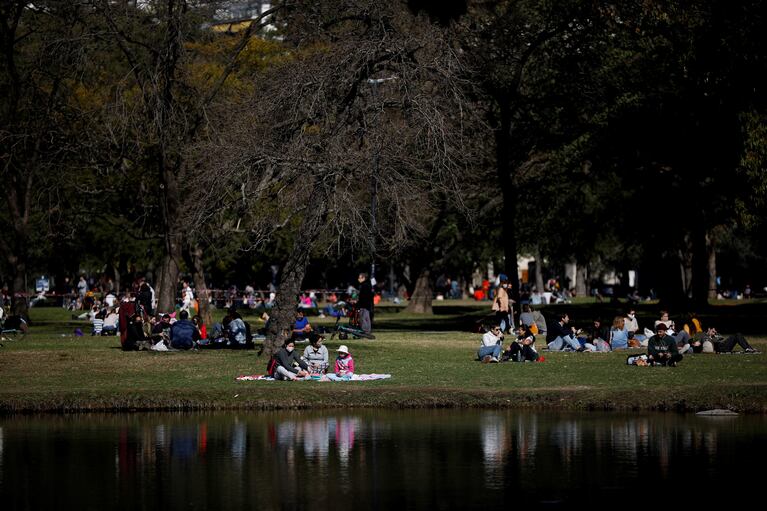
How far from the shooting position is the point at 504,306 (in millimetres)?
41906

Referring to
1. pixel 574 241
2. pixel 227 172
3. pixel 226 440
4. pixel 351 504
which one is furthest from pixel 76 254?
pixel 351 504

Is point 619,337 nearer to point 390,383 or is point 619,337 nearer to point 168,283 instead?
point 390,383

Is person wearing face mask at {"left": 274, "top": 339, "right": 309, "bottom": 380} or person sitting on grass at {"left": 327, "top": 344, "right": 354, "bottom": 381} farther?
person sitting on grass at {"left": 327, "top": 344, "right": 354, "bottom": 381}

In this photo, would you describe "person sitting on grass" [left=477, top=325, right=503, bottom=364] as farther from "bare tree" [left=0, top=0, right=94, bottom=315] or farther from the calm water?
"bare tree" [left=0, top=0, right=94, bottom=315]

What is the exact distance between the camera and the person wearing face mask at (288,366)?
2628 centimetres

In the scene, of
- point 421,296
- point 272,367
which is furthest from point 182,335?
point 421,296

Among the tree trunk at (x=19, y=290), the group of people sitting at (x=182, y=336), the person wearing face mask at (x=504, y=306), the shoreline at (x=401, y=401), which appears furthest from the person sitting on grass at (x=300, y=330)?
the tree trunk at (x=19, y=290)

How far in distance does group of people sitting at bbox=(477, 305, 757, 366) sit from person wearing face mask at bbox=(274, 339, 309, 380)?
5.82 meters

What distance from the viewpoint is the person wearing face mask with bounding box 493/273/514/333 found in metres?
41.8

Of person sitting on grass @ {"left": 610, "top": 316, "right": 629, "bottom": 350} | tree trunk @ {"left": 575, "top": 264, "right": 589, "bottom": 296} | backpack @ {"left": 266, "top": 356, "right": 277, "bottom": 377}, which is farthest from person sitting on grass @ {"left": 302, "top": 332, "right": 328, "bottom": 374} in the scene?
tree trunk @ {"left": 575, "top": 264, "right": 589, "bottom": 296}

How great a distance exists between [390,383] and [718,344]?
39.2 feet

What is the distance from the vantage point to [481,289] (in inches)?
4190

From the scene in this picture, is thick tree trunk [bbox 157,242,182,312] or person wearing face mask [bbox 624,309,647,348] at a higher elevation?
thick tree trunk [bbox 157,242,182,312]

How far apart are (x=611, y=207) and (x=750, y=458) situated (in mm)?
41589
